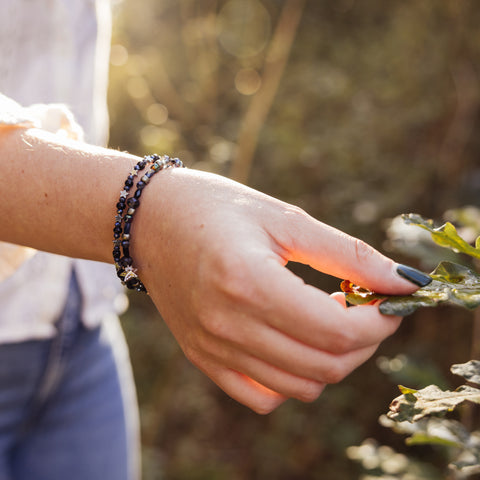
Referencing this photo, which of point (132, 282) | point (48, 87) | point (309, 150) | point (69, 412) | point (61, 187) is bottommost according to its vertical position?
point (69, 412)

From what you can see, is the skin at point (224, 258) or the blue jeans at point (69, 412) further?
the blue jeans at point (69, 412)

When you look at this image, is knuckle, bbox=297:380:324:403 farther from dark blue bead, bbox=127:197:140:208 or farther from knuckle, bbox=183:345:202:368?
dark blue bead, bbox=127:197:140:208

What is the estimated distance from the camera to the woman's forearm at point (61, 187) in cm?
74

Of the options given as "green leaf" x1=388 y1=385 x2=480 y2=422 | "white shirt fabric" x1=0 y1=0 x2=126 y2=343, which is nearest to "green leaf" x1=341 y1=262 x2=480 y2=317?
"green leaf" x1=388 y1=385 x2=480 y2=422

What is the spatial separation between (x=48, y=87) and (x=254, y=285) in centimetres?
88

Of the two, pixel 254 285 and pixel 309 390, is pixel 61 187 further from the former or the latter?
pixel 309 390

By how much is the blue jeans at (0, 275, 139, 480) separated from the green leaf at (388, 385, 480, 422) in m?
0.87

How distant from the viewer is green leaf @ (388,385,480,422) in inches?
25.8

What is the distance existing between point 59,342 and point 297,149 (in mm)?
1936

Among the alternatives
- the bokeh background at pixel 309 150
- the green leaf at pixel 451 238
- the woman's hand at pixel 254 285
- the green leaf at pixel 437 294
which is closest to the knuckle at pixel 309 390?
the woman's hand at pixel 254 285

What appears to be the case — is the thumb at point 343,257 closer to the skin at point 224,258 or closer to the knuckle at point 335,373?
the skin at point 224,258

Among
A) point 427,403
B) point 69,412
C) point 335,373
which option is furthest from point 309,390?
point 69,412

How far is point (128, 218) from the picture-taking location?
2.34ft

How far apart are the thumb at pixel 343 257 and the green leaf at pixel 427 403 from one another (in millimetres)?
140
